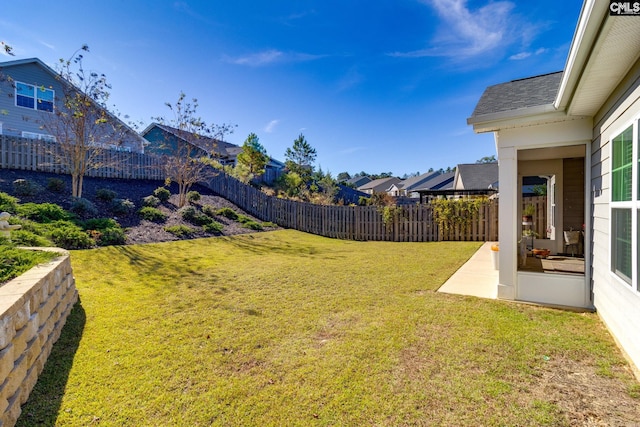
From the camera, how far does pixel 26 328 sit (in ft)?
7.74

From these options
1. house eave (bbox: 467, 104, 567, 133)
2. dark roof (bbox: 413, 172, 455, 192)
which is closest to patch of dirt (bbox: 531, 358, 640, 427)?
house eave (bbox: 467, 104, 567, 133)

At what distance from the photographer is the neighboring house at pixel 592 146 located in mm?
2684

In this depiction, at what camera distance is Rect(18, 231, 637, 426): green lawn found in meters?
2.17

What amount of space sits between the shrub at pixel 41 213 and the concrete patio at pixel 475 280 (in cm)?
980

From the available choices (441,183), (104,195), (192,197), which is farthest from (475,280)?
(441,183)

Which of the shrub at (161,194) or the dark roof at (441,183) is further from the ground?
the dark roof at (441,183)

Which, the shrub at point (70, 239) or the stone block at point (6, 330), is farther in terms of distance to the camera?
the shrub at point (70, 239)

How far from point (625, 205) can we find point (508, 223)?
172 centimetres

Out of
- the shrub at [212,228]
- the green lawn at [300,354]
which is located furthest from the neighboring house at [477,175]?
the green lawn at [300,354]

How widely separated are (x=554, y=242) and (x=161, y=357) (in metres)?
9.27

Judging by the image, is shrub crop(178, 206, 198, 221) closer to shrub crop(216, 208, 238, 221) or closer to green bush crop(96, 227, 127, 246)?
shrub crop(216, 208, 238, 221)

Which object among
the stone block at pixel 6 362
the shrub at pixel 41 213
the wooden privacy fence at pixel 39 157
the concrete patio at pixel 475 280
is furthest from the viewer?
the wooden privacy fence at pixel 39 157

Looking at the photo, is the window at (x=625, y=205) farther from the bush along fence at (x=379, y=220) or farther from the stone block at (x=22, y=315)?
the bush along fence at (x=379, y=220)

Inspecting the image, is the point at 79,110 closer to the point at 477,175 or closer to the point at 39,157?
the point at 39,157
